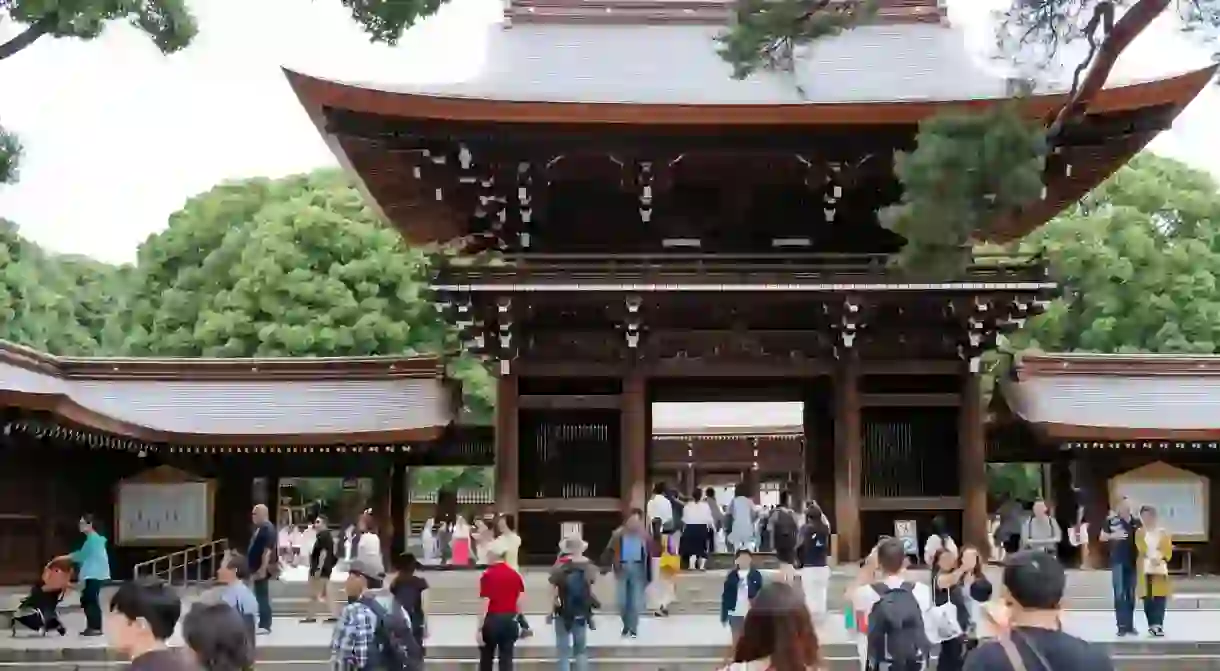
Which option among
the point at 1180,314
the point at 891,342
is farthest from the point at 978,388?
the point at 1180,314

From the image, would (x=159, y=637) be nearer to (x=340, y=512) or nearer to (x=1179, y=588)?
(x=1179, y=588)

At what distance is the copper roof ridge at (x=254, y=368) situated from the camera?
24.1 m

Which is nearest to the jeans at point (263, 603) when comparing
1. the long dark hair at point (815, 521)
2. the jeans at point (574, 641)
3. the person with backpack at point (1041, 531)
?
the jeans at point (574, 641)

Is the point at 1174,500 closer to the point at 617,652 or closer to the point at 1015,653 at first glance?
the point at 617,652

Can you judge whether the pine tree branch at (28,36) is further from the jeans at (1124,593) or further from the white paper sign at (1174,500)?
the white paper sign at (1174,500)

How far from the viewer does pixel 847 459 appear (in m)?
18.5

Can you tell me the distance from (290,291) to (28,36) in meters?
25.1

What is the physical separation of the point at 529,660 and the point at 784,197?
8453 millimetres

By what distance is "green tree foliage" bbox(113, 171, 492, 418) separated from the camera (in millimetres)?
35438

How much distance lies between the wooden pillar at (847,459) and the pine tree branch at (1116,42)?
7.07 meters

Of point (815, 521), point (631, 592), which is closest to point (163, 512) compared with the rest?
point (631, 592)

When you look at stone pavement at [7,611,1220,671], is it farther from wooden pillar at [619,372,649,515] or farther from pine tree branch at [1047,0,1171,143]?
pine tree branch at [1047,0,1171,143]

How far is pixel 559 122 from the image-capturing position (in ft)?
58.0

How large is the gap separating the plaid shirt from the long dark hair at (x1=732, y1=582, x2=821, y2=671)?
378cm
